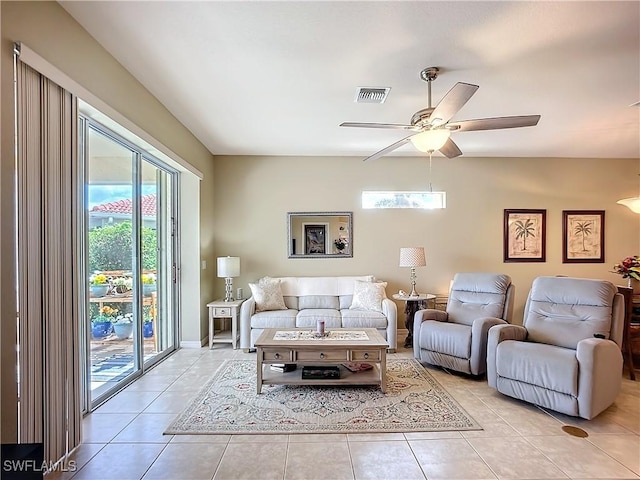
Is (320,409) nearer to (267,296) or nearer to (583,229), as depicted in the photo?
(267,296)

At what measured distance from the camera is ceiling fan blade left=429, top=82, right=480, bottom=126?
2.18m

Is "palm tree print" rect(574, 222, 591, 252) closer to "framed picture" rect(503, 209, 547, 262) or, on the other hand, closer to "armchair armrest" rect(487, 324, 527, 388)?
"framed picture" rect(503, 209, 547, 262)

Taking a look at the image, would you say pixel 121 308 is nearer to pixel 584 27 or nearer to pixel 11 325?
pixel 11 325

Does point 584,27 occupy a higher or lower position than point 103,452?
higher

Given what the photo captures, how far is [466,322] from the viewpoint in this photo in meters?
4.13

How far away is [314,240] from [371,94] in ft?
9.08

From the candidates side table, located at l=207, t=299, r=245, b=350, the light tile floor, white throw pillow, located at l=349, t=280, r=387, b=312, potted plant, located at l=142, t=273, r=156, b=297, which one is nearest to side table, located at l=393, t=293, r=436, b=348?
white throw pillow, located at l=349, t=280, r=387, b=312

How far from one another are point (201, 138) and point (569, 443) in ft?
16.2

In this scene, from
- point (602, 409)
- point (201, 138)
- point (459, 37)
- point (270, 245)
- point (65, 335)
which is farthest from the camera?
point (270, 245)

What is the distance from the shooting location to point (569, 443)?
8.14ft

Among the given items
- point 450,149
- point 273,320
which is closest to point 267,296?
point 273,320

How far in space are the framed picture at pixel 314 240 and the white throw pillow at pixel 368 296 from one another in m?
0.91

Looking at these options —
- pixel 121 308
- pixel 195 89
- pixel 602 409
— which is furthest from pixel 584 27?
pixel 121 308

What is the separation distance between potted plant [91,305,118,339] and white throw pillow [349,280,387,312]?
2933 millimetres
